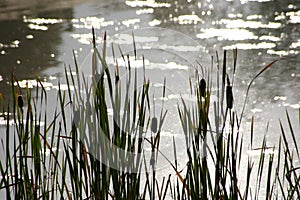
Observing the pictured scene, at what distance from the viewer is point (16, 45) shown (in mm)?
4863

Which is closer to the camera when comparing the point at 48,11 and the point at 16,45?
the point at 16,45

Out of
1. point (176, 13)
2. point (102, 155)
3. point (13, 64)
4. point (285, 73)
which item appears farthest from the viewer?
point (176, 13)

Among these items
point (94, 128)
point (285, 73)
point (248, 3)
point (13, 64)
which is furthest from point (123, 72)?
point (94, 128)

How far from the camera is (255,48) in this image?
4617 millimetres

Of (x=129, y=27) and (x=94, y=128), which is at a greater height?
(x=94, y=128)

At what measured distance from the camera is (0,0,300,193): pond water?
381 centimetres

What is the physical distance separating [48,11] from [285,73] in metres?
2.42

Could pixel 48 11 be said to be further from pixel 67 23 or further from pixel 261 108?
pixel 261 108

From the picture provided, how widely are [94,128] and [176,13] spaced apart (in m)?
4.47

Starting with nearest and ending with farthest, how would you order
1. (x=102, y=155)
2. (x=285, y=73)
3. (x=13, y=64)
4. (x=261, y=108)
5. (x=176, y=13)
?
(x=102, y=155)
(x=261, y=108)
(x=285, y=73)
(x=13, y=64)
(x=176, y=13)

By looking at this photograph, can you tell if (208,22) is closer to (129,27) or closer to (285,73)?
(129,27)

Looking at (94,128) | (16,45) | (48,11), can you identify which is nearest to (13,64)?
(16,45)

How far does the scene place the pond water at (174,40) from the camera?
12.5ft

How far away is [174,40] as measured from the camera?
15.8ft
